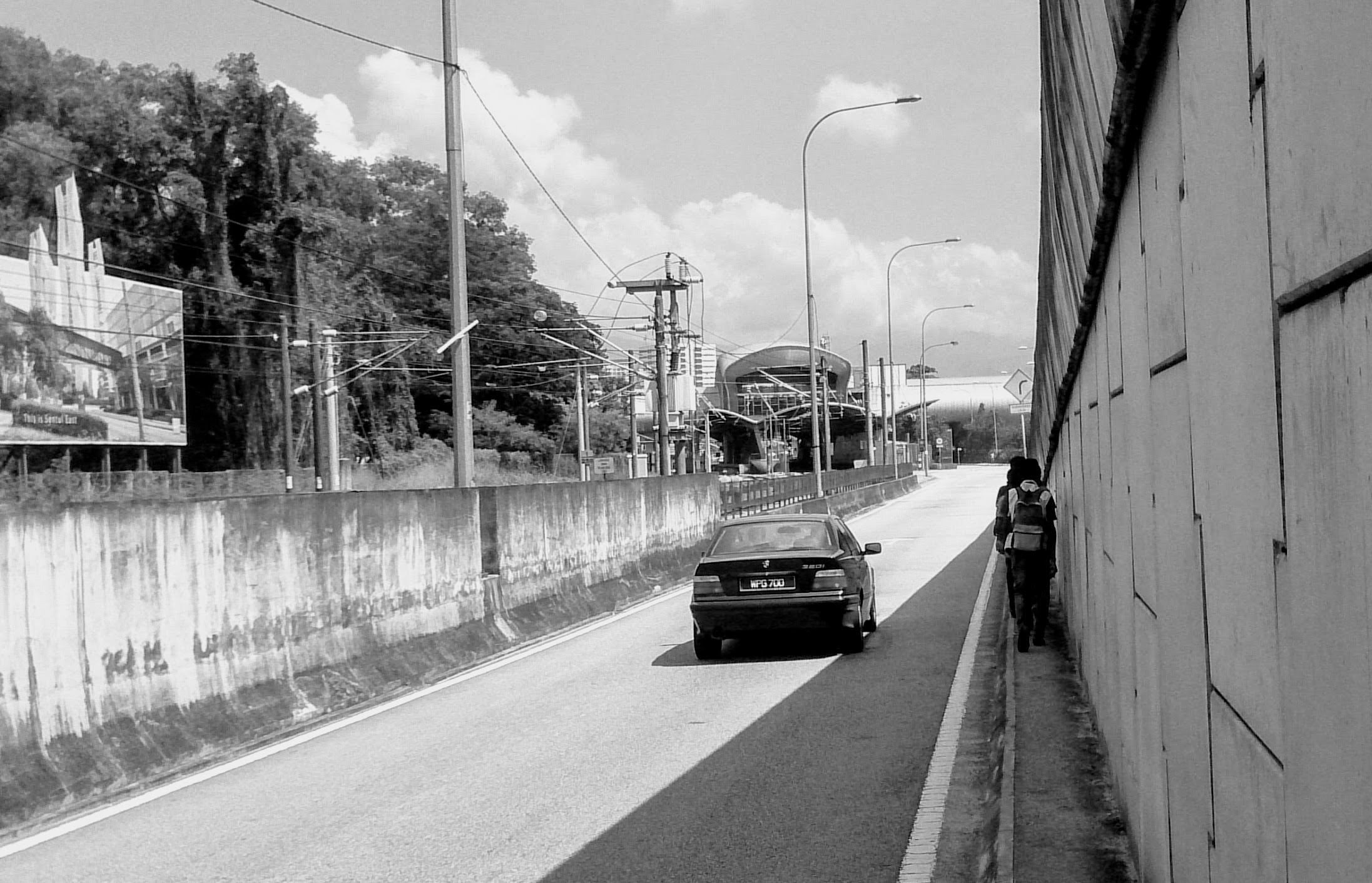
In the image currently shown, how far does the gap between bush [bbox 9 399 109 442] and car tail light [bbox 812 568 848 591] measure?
38.5 metres

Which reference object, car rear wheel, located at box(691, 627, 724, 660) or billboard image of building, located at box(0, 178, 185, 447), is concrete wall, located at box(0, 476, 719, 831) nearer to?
car rear wheel, located at box(691, 627, 724, 660)

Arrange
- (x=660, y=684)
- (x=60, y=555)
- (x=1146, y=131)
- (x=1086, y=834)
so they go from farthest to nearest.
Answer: (x=660, y=684), (x=60, y=555), (x=1086, y=834), (x=1146, y=131)

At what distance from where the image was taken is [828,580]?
1389 cm

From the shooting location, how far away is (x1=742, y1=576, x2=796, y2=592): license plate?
13.9 metres

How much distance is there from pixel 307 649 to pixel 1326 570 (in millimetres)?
10346

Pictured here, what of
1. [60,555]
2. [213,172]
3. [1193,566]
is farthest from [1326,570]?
[213,172]

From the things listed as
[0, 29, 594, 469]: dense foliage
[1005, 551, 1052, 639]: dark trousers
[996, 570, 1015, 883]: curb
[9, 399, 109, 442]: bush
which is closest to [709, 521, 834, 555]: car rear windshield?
[1005, 551, 1052, 639]: dark trousers

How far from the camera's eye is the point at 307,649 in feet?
38.0

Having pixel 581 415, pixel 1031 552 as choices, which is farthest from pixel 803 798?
pixel 581 415

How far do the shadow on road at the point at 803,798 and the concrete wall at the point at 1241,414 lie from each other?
1.52 metres

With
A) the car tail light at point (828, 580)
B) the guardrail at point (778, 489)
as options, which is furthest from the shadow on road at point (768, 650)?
the guardrail at point (778, 489)

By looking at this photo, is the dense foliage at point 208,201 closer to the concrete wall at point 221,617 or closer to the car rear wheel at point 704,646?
the concrete wall at point 221,617

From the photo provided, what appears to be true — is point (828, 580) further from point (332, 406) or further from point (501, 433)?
point (501, 433)

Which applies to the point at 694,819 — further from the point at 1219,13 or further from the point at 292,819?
the point at 1219,13
